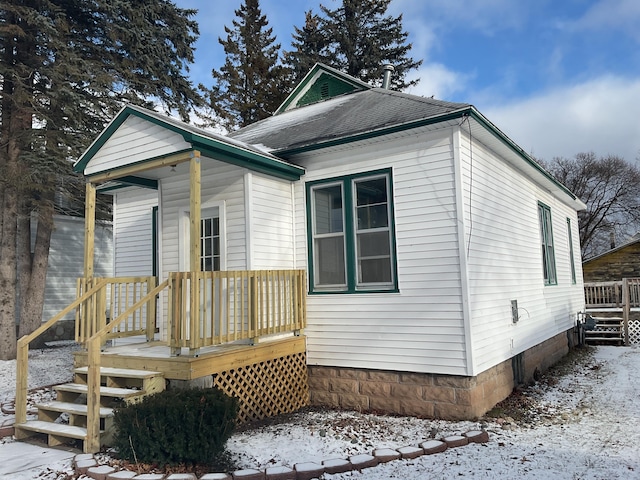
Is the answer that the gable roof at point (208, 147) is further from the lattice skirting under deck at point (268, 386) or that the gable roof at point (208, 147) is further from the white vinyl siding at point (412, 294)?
the lattice skirting under deck at point (268, 386)

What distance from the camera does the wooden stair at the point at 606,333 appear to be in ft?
44.2

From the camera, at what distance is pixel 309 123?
866 cm

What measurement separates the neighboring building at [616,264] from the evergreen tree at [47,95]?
837 inches

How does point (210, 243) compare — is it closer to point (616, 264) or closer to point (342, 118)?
point (342, 118)

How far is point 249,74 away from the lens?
24906 millimetres

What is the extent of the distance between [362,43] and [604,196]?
22.6m

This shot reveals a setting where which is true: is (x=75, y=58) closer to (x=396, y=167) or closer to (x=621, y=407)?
(x=396, y=167)

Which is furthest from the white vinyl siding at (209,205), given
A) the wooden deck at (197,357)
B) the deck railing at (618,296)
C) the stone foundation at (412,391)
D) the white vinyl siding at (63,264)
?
the deck railing at (618,296)

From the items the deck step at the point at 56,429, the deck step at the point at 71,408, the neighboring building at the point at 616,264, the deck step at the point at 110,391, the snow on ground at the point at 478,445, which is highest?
the neighboring building at the point at 616,264

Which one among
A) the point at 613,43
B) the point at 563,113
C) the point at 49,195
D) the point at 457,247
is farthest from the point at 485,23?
the point at 563,113

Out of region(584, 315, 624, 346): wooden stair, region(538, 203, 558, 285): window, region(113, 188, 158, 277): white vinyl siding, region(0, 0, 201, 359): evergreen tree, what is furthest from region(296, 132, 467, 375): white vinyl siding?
region(584, 315, 624, 346): wooden stair

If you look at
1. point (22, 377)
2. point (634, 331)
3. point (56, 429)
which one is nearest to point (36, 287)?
point (22, 377)

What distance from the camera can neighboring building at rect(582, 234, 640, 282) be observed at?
879 inches

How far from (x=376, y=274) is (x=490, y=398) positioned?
2.23m
